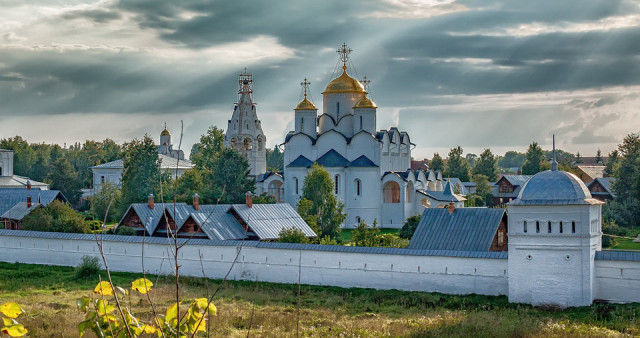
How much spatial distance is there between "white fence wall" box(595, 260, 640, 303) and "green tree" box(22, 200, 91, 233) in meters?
17.6

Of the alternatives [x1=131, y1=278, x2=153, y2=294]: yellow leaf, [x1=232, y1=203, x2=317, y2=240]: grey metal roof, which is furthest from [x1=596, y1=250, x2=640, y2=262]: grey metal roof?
[x1=131, y1=278, x2=153, y2=294]: yellow leaf

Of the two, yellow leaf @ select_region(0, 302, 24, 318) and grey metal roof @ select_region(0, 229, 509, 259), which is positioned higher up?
yellow leaf @ select_region(0, 302, 24, 318)

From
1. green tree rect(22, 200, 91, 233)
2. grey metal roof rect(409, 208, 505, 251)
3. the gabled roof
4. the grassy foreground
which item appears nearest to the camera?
the grassy foreground

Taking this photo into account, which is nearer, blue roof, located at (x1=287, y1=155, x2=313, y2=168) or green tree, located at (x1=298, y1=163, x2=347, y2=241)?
green tree, located at (x1=298, y1=163, x2=347, y2=241)

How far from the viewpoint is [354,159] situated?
41000mm

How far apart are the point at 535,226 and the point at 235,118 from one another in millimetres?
34049

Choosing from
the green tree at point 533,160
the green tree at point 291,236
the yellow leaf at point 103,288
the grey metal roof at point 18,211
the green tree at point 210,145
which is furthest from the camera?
the green tree at point 533,160

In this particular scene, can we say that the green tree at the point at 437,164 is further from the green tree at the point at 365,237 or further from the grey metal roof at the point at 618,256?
Answer: the grey metal roof at the point at 618,256

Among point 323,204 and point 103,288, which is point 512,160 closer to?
point 323,204

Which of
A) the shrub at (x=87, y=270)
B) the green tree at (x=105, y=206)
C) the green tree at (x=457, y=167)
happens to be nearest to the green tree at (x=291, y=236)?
the shrub at (x=87, y=270)

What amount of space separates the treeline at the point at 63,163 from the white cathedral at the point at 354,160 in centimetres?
1756

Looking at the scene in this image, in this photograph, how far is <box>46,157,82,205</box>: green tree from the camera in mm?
55188

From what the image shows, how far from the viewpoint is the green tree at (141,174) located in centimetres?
4075

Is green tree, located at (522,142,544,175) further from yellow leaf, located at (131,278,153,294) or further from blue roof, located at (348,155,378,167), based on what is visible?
yellow leaf, located at (131,278,153,294)
